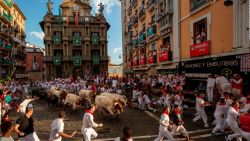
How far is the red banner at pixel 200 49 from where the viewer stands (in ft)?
62.7

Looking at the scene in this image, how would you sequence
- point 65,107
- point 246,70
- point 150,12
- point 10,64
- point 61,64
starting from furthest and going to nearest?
1. point 61,64
2. point 10,64
3. point 150,12
4. point 65,107
5. point 246,70

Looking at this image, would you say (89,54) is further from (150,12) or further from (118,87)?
(118,87)

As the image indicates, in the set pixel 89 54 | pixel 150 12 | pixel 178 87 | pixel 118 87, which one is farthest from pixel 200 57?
pixel 89 54

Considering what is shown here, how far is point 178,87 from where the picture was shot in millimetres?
17688

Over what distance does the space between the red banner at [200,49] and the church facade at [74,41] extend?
3811cm

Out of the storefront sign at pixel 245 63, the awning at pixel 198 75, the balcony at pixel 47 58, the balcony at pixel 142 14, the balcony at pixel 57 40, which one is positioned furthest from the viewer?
the balcony at pixel 57 40

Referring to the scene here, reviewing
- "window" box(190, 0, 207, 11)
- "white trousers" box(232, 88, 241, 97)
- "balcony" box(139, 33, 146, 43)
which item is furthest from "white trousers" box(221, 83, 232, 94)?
"balcony" box(139, 33, 146, 43)

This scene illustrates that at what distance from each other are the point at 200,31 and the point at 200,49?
2409 mm

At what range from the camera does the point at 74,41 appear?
185ft

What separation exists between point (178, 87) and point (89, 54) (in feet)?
138

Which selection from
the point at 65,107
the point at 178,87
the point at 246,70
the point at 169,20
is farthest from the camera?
the point at 169,20

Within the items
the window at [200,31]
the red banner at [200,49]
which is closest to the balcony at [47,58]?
the window at [200,31]

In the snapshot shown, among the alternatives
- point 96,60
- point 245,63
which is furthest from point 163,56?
point 96,60

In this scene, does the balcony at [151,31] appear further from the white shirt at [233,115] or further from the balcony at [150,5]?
the white shirt at [233,115]
